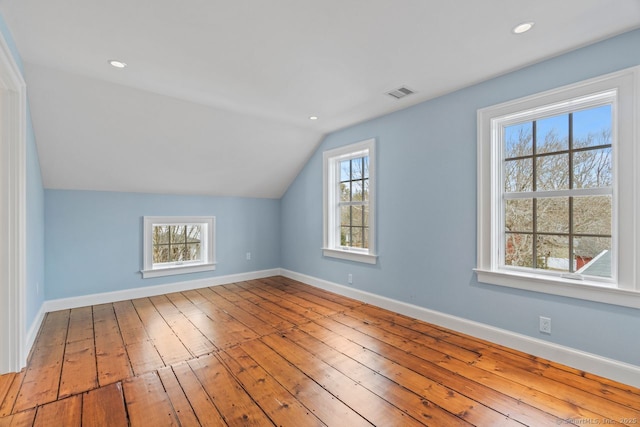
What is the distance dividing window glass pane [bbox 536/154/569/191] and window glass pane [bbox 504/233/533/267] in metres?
0.45

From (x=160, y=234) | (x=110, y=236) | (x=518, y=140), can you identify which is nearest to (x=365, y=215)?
(x=518, y=140)

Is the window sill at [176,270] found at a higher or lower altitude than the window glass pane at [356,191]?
lower

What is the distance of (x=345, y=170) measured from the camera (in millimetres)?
4527

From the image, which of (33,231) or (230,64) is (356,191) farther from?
(33,231)

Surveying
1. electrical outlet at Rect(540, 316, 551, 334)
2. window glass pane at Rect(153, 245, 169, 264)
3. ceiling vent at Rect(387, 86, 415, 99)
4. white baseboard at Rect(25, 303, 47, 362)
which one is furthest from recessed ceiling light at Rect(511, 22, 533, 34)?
window glass pane at Rect(153, 245, 169, 264)

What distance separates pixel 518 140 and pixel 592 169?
596 millimetres

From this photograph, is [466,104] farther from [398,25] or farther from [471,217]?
[398,25]

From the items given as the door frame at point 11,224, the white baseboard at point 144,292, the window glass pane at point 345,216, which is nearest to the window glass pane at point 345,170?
the window glass pane at point 345,216

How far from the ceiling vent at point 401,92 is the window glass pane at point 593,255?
1941 mm

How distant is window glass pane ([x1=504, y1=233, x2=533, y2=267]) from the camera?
2.67 metres

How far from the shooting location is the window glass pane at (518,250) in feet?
8.77

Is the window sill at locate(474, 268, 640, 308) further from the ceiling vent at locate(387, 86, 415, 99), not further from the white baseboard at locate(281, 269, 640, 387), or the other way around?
the ceiling vent at locate(387, 86, 415, 99)

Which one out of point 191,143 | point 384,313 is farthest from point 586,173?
point 191,143

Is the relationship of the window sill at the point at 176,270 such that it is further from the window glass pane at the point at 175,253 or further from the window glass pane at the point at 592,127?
the window glass pane at the point at 592,127
